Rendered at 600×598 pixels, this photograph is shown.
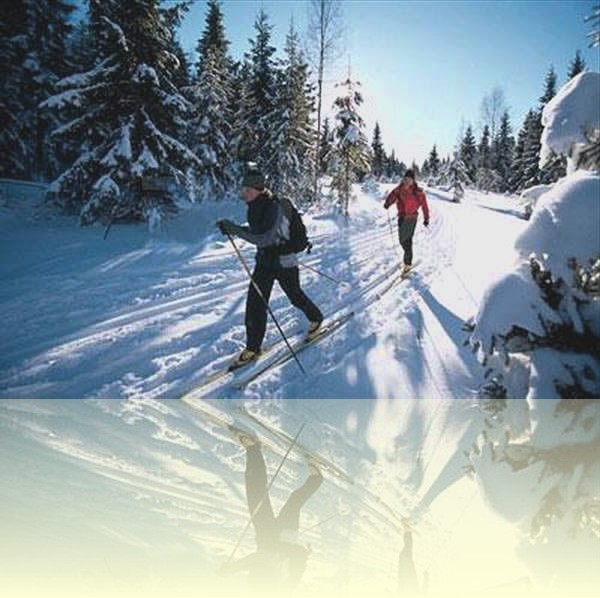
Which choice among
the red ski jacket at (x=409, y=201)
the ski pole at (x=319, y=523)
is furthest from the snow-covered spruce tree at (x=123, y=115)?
the ski pole at (x=319, y=523)

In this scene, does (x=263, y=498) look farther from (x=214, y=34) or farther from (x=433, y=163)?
(x=433, y=163)

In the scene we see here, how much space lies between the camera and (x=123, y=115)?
1948cm

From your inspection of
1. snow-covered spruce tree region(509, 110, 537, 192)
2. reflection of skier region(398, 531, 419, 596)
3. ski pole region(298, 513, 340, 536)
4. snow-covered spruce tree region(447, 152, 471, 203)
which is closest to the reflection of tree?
reflection of skier region(398, 531, 419, 596)

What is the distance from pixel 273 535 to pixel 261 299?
477 cm

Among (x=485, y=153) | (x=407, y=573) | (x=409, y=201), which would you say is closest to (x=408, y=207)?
(x=409, y=201)

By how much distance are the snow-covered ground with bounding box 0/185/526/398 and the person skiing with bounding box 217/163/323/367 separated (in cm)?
54

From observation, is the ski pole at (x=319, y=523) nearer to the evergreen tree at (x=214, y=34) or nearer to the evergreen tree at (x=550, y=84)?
the evergreen tree at (x=214, y=34)

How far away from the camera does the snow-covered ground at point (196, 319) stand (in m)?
7.17

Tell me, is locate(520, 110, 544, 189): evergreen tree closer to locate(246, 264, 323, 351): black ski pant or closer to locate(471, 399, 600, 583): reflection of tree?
locate(246, 264, 323, 351): black ski pant

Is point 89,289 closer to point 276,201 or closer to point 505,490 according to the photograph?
point 276,201

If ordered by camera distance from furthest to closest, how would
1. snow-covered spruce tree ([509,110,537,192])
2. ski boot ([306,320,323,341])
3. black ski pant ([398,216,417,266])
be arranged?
snow-covered spruce tree ([509,110,537,192])
black ski pant ([398,216,417,266])
ski boot ([306,320,323,341])

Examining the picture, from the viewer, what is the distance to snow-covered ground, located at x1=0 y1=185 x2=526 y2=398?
23.5 feet

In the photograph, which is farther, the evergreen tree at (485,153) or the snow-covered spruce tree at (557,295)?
the evergreen tree at (485,153)

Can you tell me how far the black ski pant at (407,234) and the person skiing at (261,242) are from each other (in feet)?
20.4
